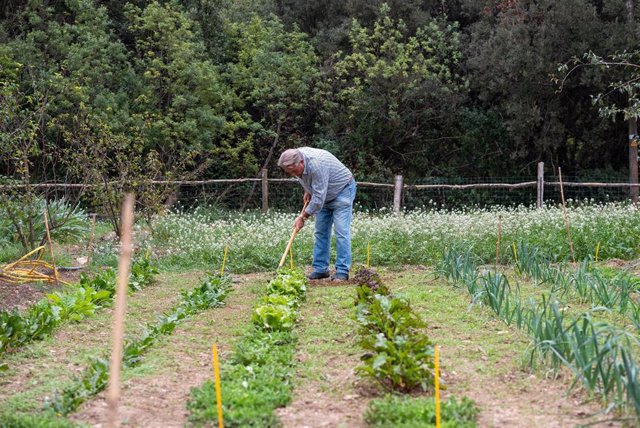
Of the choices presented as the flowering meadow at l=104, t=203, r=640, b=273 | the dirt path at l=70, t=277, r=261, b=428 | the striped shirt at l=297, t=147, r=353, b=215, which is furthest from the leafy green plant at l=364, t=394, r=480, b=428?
the flowering meadow at l=104, t=203, r=640, b=273

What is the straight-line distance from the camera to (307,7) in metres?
22.9

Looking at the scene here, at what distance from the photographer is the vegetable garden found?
4.21 metres

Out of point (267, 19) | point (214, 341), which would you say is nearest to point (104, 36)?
point (267, 19)

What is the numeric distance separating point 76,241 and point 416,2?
12859mm

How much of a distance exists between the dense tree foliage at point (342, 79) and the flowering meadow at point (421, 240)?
6.59 m

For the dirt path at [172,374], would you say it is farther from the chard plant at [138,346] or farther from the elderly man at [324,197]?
the elderly man at [324,197]

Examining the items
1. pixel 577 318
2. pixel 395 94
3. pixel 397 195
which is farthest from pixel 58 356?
pixel 395 94

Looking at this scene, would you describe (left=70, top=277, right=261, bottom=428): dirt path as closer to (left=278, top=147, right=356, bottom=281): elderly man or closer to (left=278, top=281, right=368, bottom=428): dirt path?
(left=278, top=281, right=368, bottom=428): dirt path

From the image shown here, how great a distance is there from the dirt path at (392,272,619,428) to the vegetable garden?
0.02m

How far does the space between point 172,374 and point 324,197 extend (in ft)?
12.5

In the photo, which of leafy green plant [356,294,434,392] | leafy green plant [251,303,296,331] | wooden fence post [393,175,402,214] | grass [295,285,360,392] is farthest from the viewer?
wooden fence post [393,175,402,214]

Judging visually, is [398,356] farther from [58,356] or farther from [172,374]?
[58,356]

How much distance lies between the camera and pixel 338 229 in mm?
9000

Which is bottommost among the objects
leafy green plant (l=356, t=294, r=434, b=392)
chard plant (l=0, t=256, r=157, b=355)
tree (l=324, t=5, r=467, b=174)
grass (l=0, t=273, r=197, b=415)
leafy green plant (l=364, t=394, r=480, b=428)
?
grass (l=0, t=273, r=197, b=415)
